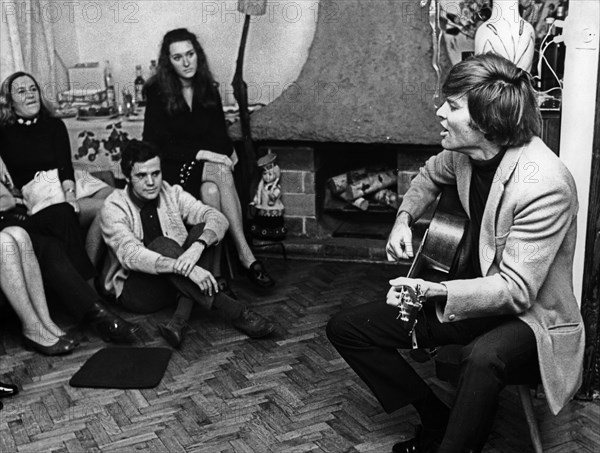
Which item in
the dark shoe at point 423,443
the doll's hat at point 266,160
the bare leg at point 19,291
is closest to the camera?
the dark shoe at point 423,443

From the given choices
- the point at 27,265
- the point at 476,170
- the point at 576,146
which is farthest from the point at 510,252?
the point at 27,265

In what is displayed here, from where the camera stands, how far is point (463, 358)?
103 inches

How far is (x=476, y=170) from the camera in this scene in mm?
2844

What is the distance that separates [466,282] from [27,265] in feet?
6.92

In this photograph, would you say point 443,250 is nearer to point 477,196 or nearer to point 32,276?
point 477,196

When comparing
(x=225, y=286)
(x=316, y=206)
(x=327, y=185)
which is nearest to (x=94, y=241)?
(x=225, y=286)

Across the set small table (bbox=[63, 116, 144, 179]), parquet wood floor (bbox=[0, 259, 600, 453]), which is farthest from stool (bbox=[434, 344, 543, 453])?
small table (bbox=[63, 116, 144, 179])

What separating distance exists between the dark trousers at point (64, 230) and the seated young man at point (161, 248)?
0.13 meters

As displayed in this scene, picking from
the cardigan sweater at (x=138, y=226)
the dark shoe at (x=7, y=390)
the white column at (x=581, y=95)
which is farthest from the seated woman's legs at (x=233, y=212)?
the white column at (x=581, y=95)

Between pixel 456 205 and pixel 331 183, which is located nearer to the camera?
pixel 456 205

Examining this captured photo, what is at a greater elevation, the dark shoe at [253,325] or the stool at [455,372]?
the stool at [455,372]

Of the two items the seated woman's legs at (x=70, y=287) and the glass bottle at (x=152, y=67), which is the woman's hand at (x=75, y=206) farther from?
the glass bottle at (x=152, y=67)

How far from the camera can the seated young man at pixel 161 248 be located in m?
3.97

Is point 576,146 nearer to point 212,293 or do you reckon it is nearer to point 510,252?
point 510,252
